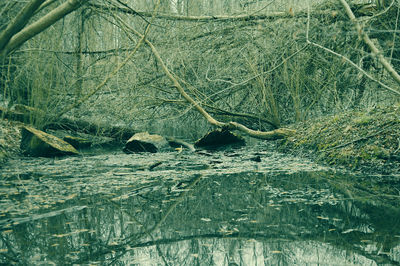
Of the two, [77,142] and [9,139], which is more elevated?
[9,139]

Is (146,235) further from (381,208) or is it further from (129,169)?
(129,169)

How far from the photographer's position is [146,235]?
3059 millimetres

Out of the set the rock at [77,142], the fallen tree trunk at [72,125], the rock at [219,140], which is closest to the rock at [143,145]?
the fallen tree trunk at [72,125]

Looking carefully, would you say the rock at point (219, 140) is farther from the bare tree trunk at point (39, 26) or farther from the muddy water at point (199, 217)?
the bare tree trunk at point (39, 26)

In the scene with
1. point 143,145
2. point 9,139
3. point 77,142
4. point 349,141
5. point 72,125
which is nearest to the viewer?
point 349,141

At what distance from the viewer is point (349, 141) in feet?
20.3

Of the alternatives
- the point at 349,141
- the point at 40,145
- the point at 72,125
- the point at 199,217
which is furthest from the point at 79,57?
the point at 199,217

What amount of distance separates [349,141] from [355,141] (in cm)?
96

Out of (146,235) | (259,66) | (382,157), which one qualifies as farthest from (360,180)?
(259,66)

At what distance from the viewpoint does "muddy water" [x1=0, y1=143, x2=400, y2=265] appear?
2.68 meters

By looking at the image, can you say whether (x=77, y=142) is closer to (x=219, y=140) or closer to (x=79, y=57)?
(x=79, y=57)

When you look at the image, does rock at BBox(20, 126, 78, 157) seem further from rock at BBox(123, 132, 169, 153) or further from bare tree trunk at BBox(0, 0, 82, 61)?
bare tree trunk at BBox(0, 0, 82, 61)

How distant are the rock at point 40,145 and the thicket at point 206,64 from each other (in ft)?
1.78

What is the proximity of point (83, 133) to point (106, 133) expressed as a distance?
1.81 feet
